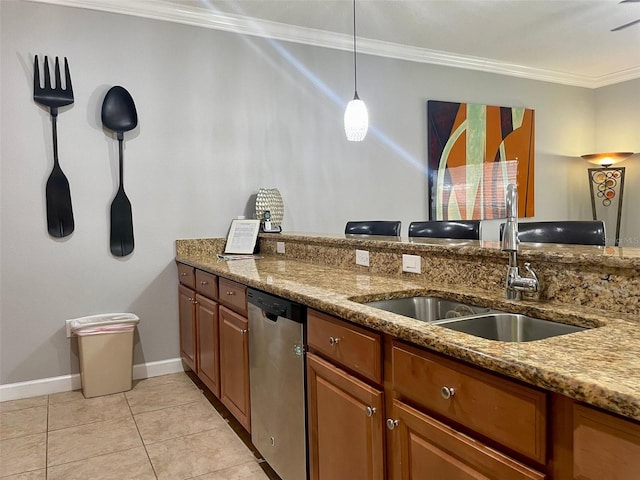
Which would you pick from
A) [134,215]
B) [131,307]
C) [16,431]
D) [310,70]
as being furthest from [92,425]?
[310,70]

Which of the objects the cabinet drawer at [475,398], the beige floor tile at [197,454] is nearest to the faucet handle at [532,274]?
the cabinet drawer at [475,398]

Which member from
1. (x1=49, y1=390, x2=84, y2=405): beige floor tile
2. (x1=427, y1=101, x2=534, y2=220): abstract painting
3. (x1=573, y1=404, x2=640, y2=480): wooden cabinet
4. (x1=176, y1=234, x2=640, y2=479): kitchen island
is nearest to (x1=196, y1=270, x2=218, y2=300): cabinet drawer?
(x1=176, y1=234, x2=640, y2=479): kitchen island

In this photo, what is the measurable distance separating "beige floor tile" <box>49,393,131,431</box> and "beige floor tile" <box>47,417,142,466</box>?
72mm

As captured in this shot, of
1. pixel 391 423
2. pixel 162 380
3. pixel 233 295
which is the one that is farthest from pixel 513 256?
pixel 162 380

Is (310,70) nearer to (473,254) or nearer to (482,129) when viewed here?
(482,129)

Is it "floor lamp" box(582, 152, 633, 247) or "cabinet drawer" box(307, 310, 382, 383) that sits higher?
"floor lamp" box(582, 152, 633, 247)

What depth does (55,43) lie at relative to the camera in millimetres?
3168

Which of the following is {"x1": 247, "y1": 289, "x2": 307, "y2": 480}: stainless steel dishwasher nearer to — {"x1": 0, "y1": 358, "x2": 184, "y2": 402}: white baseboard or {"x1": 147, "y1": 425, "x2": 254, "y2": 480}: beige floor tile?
{"x1": 147, "y1": 425, "x2": 254, "y2": 480}: beige floor tile

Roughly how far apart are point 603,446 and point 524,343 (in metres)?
0.29

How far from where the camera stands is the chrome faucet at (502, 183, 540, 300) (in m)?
1.52

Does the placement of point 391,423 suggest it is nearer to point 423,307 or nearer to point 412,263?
point 423,307

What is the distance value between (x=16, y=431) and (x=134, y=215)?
1482mm

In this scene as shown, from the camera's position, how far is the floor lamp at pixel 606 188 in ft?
17.8

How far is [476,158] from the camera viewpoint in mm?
4855
